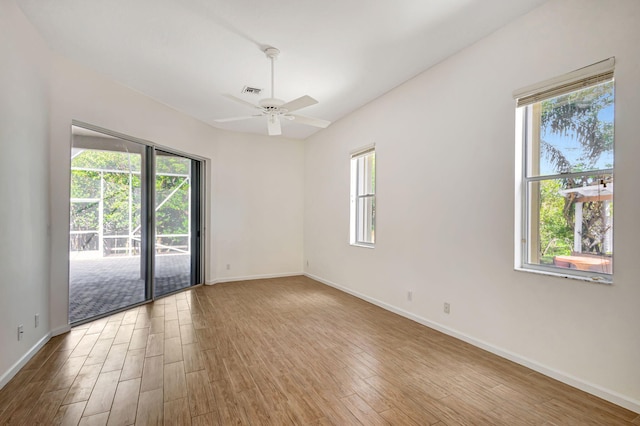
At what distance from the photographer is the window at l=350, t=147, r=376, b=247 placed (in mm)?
4754

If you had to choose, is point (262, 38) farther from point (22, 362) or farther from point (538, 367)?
point (538, 367)

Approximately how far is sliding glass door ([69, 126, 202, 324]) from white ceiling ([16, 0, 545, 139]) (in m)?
0.98

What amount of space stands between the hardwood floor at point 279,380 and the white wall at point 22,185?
395 mm

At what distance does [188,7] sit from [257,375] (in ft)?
9.83

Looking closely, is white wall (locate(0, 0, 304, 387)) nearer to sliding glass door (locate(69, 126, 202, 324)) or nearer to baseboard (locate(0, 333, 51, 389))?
baseboard (locate(0, 333, 51, 389))

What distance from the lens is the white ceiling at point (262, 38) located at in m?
2.46

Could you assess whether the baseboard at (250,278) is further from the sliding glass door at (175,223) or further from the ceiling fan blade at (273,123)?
the ceiling fan blade at (273,123)

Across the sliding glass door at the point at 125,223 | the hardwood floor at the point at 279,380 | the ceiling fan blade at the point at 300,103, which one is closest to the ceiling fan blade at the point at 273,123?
the ceiling fan blade at the point at 300,103

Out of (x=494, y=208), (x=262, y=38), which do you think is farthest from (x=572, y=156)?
(x=262, y=38)

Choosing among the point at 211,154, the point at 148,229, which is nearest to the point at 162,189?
the point at 148,229

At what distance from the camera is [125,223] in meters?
4.15

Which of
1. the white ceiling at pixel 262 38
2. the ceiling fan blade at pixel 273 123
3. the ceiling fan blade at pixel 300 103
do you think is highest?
the white ceiling at pixel 262 38

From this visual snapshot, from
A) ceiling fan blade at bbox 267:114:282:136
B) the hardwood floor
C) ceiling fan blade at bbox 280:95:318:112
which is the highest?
ceiling fan blade at bbox 280:95:318:112

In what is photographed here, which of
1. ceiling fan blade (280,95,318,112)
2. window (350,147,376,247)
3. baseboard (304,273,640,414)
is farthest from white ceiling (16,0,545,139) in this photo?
baseboard (304,273,640,414)
